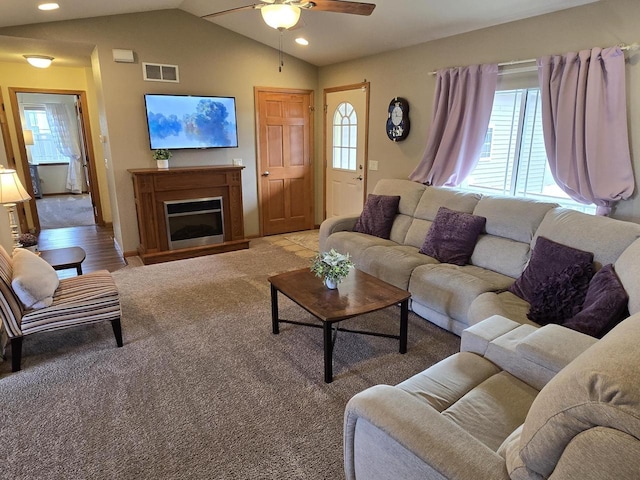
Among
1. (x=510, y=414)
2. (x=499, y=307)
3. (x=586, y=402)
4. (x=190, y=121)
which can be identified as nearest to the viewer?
(x=586, y=402)

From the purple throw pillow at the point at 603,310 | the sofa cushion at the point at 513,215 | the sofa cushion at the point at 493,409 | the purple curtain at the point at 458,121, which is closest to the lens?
the sofa cushion at the point at 493,409

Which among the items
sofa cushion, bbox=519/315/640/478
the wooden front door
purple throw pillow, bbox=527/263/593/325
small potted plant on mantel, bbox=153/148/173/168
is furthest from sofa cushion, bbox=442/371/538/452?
the wooden front door

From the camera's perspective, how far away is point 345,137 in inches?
226

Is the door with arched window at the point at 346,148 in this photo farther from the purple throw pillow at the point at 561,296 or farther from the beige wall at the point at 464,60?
the purple throw pillow at the point at 561,296

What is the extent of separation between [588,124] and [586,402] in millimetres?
2847

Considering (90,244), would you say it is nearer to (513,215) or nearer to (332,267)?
(332,267)

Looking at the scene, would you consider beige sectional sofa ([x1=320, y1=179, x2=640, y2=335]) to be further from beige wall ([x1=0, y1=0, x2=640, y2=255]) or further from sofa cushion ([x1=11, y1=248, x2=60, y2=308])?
sofa cushion ([x1=11, y1=248, x2=60, y2=308])

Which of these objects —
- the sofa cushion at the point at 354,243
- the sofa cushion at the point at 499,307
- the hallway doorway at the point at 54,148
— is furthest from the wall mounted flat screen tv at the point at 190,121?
the hallway doorway at the point at 54,148

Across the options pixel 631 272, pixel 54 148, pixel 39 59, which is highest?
pixel 39 59

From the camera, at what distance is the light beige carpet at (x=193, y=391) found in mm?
1938

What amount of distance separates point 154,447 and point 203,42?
15.3ft

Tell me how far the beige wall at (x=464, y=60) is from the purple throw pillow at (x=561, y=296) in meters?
1.03

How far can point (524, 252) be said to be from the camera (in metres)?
3.12

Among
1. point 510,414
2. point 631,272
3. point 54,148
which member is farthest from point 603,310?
point 54,148
